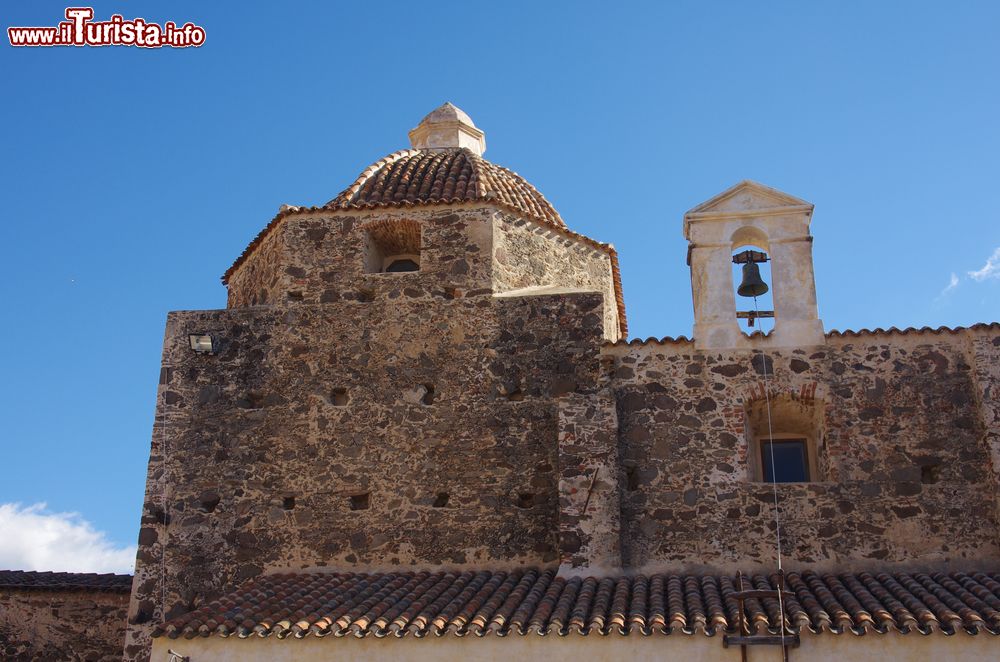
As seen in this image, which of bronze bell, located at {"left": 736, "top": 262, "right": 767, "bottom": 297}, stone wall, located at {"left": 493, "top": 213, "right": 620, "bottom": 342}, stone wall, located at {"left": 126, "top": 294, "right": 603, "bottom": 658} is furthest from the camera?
stone wall, located at {"left": 493, "top": 213, "right": 620, "bottom": 342}

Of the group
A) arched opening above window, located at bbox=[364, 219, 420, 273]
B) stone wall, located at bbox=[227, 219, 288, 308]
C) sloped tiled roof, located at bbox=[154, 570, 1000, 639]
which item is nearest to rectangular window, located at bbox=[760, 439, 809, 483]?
sloped tiled roof, located at bbox=[154, 570, 1000, 639]

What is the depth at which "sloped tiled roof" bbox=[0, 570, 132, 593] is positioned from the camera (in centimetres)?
1416

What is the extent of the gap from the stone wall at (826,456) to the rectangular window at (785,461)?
0.23m

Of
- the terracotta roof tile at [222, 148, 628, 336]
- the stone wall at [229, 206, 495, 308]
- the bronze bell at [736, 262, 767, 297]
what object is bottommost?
the bronze bell at [736, 262, 767, 297]

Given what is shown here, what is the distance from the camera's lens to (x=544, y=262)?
15211 millimetres

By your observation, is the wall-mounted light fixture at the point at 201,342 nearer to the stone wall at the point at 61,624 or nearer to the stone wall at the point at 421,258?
the stone wall at the point at 421,258

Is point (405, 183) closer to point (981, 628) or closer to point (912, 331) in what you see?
point (912, 331)

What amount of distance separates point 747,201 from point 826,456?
341 cm

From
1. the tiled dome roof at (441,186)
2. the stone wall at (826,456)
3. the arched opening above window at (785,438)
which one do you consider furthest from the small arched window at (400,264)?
the arched opening above window at (785,438)

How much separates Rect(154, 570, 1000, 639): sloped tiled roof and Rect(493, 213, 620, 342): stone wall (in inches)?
167

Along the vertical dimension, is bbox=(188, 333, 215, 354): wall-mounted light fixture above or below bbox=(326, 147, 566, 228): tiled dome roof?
below

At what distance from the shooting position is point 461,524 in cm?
1287

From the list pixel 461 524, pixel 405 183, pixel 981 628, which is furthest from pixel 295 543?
pixel 981 628

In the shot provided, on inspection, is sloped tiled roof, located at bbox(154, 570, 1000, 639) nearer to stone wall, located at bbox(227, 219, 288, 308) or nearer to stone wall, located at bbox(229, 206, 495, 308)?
stone wall, located at bbox(229, 206, 495, 308)
